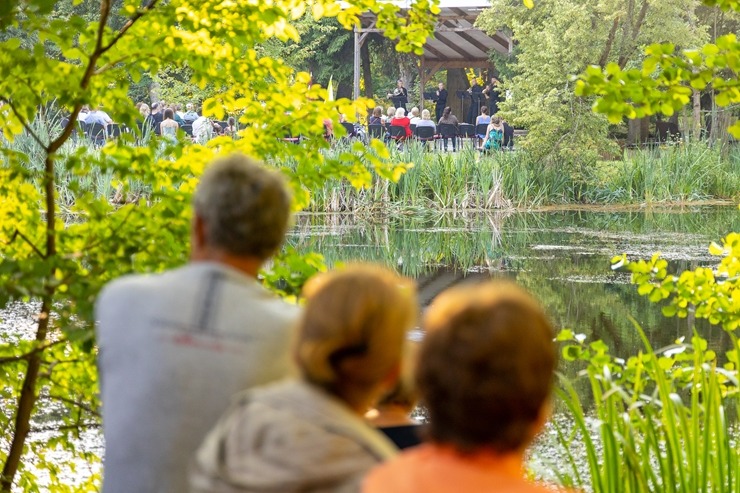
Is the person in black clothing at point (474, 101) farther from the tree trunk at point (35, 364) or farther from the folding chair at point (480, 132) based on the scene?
the tree trunk at point (35, 364)

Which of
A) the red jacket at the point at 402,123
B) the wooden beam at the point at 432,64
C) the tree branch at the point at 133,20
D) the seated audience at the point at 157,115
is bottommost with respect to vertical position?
the tree branch at the point at 133,20

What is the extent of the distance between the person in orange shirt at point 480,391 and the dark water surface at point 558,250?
316 inches

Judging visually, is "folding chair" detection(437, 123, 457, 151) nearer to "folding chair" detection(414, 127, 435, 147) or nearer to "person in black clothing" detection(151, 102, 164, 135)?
"folding chair" detection(414, 127, 435, 147)

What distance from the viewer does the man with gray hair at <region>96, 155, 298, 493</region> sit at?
1.81 metres

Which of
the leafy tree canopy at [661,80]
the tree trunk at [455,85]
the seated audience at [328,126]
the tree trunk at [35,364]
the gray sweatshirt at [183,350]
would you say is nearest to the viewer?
the gray sweatshirt at [183,350]

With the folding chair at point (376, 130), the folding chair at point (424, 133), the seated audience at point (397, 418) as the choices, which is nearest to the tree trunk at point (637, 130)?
the folding chair at point (424, 133)

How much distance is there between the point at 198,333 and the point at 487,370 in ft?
1.88

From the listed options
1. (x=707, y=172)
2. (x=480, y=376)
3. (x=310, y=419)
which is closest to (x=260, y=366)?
(x=310, y=419)

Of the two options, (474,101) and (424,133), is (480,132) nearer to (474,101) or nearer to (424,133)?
(424,133)

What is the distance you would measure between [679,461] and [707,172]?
64.3ft

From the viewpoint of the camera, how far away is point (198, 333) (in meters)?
1.81

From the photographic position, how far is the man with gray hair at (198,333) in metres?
1.81

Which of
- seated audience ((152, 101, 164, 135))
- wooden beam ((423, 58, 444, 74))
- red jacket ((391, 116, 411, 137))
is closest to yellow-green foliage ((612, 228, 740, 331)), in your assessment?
red jacket ((391, 116, 411, 137))

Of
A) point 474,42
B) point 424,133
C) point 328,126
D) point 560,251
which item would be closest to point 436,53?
point 474,42
